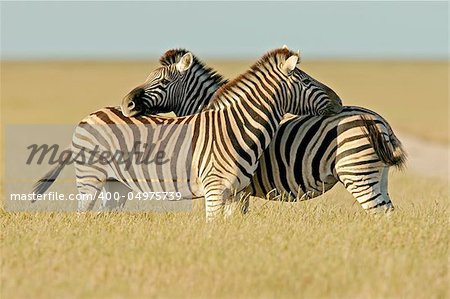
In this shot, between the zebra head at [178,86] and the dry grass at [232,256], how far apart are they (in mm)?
1585

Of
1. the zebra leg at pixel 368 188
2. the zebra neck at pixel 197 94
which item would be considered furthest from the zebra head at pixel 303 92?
the zebra neck at pixel 197 94

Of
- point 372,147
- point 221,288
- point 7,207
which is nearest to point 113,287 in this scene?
point 221,288

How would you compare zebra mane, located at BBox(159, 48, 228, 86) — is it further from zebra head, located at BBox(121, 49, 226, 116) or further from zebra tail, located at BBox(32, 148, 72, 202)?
zebra tail, located at BBox(32, 148, 72, 202)

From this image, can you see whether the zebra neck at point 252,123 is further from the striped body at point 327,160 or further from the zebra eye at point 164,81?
the zebra eye at point 164,81

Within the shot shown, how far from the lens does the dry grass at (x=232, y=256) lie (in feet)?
22.9

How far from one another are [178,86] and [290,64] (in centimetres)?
166

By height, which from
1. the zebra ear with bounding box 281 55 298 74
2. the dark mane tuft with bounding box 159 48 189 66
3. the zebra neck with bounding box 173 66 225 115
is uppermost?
the dark mane tuft with bounding box 159 48 189 66

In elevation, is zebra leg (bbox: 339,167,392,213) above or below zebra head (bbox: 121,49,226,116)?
below

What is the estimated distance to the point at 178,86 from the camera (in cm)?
1115

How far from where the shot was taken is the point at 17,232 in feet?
29.9

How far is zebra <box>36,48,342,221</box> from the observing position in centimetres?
988

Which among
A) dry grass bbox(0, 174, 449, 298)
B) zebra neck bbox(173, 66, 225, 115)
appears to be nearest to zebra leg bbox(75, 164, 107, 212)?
dry grass bbox(0, 174, 449, 298)

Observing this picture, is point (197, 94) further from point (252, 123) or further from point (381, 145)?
point (381, 145)

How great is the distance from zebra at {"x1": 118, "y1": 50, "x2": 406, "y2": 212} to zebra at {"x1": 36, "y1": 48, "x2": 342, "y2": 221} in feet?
0.80
